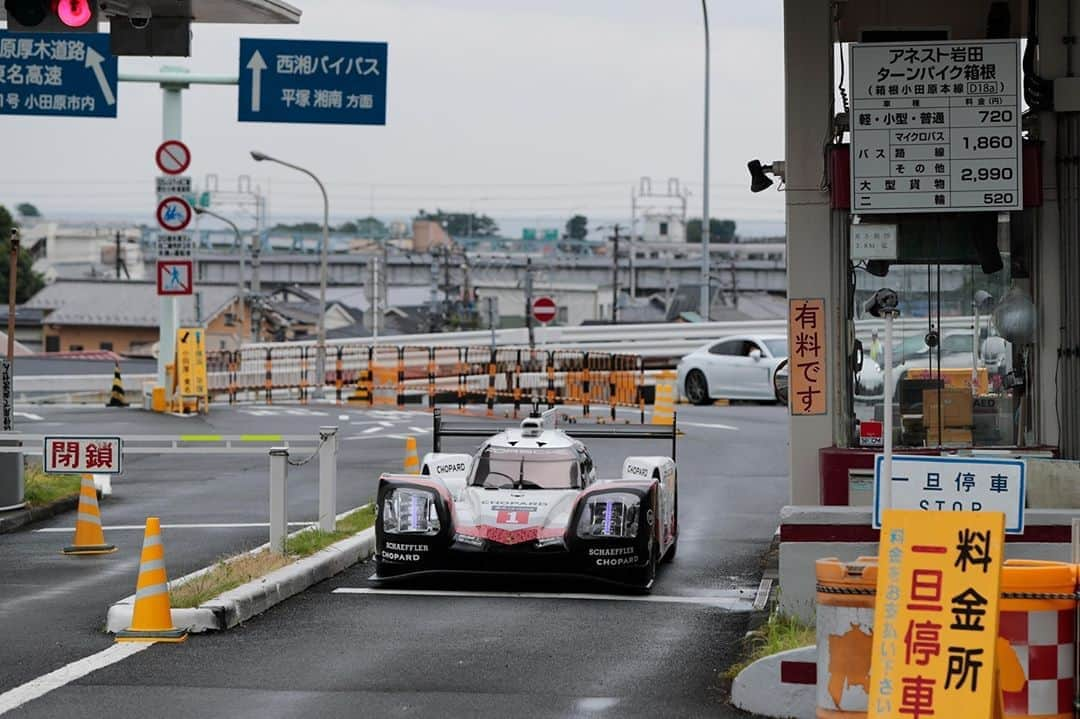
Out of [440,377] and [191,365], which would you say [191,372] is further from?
[440,377]

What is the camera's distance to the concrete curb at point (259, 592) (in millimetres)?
11156

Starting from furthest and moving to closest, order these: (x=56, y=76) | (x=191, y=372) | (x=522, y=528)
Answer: (x=191, y=372), (x=56, y=76), (x=522, y=528)

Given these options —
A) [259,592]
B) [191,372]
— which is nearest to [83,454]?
[259,592]

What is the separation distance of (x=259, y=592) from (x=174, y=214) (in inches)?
777

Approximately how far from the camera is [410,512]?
13406 mm

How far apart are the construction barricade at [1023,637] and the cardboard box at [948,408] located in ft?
20.9

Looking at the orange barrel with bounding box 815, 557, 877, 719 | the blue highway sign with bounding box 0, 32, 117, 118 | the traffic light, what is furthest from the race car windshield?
the blue highway sign with bounding box 0, 32, 117, 118

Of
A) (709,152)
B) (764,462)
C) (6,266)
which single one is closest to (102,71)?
(764,462)

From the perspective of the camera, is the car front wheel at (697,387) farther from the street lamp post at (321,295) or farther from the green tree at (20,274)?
the green tree at (20,274)

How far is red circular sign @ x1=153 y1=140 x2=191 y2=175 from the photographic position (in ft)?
102

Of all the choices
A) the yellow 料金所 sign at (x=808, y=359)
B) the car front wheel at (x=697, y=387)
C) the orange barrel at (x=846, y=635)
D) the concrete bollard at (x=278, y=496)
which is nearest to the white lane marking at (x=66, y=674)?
the concrete bollard at (x=278, y=496)

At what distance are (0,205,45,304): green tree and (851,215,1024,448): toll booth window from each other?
244 feet

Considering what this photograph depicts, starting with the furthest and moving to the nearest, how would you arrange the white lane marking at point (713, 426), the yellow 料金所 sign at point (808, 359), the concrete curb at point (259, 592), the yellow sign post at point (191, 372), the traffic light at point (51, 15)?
the yellow sign post at point (191, 372) < the white lane marking at point (713, 426) < the yellow 料金所 sign at point (808, 359) < the traffic light at point (51, 15) < the concrete curb at point (259, 592)

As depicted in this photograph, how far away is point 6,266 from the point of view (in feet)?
284
